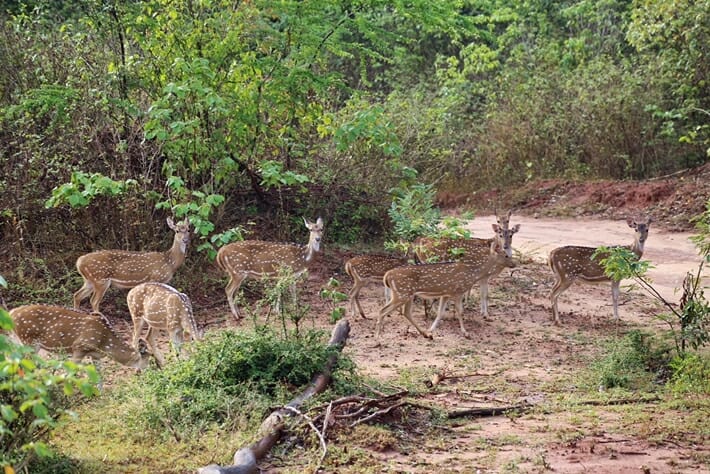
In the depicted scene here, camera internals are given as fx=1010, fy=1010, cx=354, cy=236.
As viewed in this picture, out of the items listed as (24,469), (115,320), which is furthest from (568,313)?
(24,469)

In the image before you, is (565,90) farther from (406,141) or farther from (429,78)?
(406,141)

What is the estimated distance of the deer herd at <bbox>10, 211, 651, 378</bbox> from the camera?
31.7 feet

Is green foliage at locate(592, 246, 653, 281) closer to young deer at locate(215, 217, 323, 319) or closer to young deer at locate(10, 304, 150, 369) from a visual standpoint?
young deer at locate(215, 217, 323, 319)

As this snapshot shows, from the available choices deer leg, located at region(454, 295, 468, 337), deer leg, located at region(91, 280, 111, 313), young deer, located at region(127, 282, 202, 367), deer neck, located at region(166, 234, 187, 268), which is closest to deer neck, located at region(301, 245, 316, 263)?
deer neck, located at region(166, 234, 187, 268)

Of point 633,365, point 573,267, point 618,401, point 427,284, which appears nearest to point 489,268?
point 573,267

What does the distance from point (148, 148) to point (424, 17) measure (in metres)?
4.50

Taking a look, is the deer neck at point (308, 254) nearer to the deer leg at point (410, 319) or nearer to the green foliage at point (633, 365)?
the deer leg at point (410, 319)

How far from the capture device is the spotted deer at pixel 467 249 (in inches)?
516

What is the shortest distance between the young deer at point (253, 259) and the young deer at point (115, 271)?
0.81 meters

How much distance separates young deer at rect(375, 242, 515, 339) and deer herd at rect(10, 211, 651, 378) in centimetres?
1

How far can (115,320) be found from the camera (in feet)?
41.2

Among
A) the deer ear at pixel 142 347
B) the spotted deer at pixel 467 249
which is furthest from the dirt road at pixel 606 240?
the deer ear at pixel 142 347

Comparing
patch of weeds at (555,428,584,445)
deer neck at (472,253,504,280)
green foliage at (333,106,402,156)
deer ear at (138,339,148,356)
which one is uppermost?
green foliage at (333,106,402,156)

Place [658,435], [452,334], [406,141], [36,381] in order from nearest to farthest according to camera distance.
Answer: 1. [36,381]
2. [658,435]
3. [452,334]
4. [406,141]
